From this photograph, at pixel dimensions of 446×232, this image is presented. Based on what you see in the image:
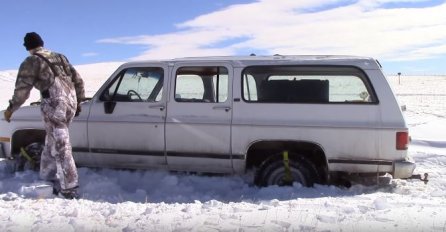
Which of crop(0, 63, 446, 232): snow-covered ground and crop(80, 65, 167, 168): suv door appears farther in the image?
crop(80, 65, 167, 168): suv door

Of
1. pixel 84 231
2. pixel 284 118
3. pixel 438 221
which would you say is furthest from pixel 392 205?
pixel 84 231

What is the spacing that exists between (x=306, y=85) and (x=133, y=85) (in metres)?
2.31

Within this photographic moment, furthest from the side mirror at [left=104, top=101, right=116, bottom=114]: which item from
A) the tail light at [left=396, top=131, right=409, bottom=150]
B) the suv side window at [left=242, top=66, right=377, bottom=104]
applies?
the tail light at [left=396, top=131, right=409, bottom=150]

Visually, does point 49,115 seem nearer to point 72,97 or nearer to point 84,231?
point 72,97

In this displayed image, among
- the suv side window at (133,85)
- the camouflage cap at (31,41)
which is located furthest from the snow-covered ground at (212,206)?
the camouflage cap at (31,41)

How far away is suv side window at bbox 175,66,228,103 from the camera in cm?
613

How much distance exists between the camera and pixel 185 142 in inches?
240

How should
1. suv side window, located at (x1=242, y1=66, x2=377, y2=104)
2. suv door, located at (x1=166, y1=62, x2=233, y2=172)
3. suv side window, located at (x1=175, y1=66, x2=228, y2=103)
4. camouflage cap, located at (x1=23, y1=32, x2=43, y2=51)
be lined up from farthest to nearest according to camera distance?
suv side window, located at (x1=175, y1=66, x2=228, y2=103)
suv door, located at (x1=166, y1=62, x2=233, y2=172)
suv side window, located at (x1=242, y1=66, x2=377, y2=104)
camouflage cap, located at (x1=23, y1=32, x2=43, y2=51)

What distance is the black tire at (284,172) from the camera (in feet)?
19.2

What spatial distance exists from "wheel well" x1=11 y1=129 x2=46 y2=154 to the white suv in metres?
0.16

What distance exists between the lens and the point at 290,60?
6.03 meters

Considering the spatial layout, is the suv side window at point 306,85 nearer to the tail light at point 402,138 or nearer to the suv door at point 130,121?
the tail light at point 402,138

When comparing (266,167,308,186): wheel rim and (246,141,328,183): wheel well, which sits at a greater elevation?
(246,141,328,183): wheel well

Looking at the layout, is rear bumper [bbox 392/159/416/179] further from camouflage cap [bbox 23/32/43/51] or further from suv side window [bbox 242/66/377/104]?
camouflage cap [bbox 23/32/43/51]
